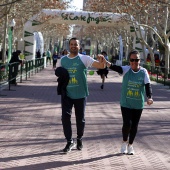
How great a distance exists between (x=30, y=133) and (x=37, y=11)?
81.4ft

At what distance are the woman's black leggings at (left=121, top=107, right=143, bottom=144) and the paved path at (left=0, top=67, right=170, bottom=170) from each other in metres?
0.37

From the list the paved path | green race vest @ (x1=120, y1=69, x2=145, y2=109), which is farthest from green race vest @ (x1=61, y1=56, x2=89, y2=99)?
the paved path

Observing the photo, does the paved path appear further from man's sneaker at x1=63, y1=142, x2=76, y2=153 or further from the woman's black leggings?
the woman's black leggings

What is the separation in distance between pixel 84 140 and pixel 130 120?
167 cm

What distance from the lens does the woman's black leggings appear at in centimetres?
835

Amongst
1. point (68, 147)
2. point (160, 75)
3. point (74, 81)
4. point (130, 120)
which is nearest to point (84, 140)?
point (68, 147)

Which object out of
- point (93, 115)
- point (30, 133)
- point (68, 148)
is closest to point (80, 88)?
point (68, 148)

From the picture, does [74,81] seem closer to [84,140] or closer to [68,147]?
[68,147]

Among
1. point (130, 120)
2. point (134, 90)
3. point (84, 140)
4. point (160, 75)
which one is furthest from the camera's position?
point (160, 75)

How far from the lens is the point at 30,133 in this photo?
412 inches

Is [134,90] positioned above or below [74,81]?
below

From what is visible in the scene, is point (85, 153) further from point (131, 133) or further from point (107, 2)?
point (107, 2)

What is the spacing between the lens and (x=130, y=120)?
8.41m

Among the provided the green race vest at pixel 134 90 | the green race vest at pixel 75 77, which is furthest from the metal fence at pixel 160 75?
the green race vest at pixel 75 77
